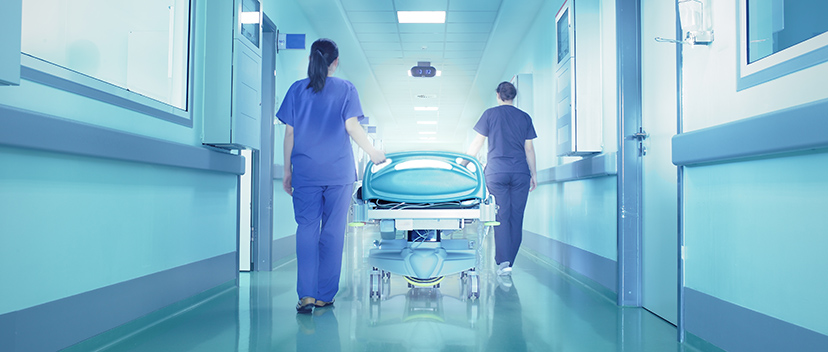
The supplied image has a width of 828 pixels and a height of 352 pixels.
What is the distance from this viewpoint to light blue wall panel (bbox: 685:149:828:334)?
168cm

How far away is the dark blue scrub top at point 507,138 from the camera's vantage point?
4375 mm

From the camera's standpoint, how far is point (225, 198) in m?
3.85

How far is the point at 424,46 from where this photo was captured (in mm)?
8344

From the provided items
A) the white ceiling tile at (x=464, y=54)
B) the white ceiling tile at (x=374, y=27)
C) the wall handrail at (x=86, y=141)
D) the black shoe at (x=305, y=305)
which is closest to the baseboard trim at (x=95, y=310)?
the wall handrail at (x=86, y=141)

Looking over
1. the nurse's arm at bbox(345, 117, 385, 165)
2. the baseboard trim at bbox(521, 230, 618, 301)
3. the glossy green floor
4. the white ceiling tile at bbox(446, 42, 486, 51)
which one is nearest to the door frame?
the glossy green floor

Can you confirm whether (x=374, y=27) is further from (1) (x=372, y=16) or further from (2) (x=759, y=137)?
(2) (x=759, y=137)

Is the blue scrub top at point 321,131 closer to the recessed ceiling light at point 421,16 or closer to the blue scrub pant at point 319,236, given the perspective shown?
the blue scrub pant at point 319,236

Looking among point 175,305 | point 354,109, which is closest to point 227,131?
point 354,109

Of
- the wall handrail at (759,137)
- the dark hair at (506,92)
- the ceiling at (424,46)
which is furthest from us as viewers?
the ceiling at (424,46)

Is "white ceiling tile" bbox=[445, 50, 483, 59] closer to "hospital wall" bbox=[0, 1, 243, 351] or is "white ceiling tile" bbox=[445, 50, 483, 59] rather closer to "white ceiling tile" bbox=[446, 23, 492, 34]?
"white ceiling tile" bbox=[446, 23, 492, 34]

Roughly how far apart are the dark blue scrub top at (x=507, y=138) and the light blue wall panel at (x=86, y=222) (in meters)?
2.28

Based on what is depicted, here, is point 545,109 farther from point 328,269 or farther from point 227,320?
point 227,320

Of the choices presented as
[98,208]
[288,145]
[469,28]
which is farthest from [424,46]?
[98,208]

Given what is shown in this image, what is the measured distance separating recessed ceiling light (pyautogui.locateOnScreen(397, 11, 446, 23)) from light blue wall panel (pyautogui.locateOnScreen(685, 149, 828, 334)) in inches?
192
